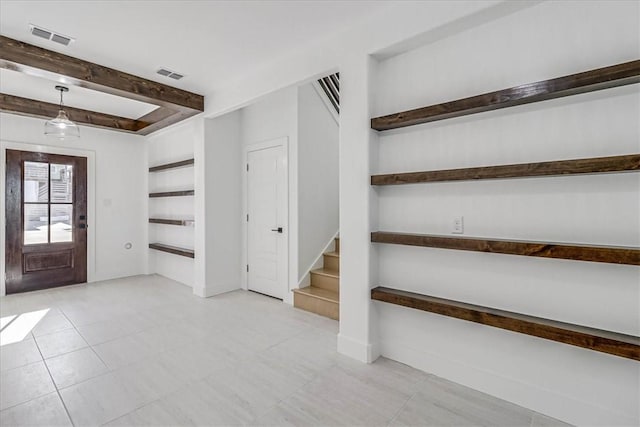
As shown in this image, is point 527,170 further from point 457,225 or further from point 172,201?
point 172,201

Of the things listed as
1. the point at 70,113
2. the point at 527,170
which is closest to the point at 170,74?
the point at 70,113

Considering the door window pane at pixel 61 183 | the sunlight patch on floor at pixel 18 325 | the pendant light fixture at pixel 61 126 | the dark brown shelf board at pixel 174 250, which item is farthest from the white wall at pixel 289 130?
the door window pane at pixel 61 183

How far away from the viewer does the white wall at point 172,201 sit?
5.15m

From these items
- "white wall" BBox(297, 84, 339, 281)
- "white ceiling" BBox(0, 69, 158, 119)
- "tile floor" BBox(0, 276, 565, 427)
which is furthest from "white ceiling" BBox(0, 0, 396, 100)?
"tile floor" BBox(0, 276, 565, 427)

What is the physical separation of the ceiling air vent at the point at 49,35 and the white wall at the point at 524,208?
2.81m

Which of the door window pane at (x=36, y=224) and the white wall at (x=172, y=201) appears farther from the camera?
the white wall at (x=172, y=201)

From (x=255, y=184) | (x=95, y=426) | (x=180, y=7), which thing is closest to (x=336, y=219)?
(x=255, y=184)

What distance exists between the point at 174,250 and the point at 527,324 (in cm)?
474

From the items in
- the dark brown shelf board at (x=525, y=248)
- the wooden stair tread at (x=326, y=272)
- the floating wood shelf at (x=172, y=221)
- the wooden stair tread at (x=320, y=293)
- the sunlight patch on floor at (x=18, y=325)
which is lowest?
the sunlight patch on floor at (x=18, y=325)

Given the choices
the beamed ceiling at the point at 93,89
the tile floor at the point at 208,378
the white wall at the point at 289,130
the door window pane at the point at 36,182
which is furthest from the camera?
the door window pane at the point at 36,182

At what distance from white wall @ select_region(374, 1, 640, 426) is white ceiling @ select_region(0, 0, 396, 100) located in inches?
28.8

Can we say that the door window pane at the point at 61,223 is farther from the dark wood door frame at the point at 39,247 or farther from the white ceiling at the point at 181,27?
the white ceiling at the point at 181,27

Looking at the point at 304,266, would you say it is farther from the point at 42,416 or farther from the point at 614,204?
the point at 614,204

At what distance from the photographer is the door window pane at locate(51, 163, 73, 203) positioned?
490 centimetres
